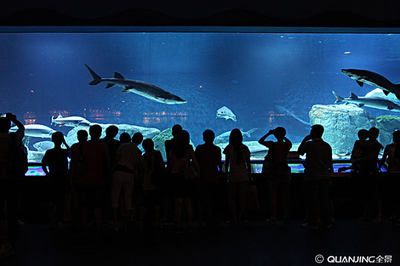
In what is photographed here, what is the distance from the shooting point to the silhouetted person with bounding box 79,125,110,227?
616cm

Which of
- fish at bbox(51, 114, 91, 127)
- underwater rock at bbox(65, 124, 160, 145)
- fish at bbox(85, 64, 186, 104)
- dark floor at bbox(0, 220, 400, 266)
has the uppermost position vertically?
fish at bbox(85, 64, 186, 104)

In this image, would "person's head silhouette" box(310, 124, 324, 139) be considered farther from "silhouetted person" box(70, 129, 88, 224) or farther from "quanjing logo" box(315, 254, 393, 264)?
"silhouetted person" box(70, 129, 88, 224)

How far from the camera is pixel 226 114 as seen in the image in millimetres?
13398

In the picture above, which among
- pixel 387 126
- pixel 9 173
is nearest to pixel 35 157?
pixel 9 173

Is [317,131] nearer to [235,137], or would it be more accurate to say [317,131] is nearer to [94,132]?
[235,137]

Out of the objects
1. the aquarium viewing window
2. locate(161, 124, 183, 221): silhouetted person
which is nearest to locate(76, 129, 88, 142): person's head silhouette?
locate(161, 124, 183, 221): silhouetted person

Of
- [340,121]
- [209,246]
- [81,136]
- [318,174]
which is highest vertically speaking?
[340,121]

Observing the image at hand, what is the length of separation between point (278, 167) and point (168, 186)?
194 cm

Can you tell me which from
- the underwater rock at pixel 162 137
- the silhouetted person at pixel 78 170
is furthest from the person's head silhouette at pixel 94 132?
the underwater rock at pixel 162 137

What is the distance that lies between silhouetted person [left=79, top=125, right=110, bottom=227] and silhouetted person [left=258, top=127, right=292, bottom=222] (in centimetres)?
243
